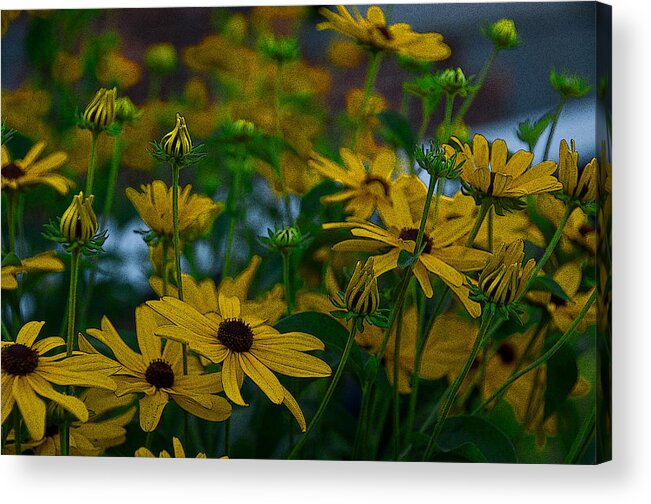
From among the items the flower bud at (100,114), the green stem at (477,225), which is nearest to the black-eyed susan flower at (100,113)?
the flower bud at (100,114)

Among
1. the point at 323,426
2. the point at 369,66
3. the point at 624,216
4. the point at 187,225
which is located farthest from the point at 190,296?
the point at 624,216

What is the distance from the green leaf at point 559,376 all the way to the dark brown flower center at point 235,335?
0.32 meters

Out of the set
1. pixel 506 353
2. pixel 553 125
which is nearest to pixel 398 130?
pixel 553 125

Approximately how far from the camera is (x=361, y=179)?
1157 mm

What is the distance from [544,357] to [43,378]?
1.76ft

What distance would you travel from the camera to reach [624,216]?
1.15 m

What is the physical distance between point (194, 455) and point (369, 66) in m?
0.47

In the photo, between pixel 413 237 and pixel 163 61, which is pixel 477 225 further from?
pixel 163 61

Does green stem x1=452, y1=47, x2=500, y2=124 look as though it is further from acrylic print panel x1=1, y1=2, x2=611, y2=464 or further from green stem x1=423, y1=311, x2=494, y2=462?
green stem x1=423, y1=311, x2=494, y2=462

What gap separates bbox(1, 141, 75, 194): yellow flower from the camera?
119cm

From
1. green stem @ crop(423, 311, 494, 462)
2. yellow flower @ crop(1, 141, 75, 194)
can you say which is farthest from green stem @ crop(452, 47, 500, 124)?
yellow flower @ crop(1, 141, 75, 194)

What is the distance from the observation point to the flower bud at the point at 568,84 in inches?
44.3

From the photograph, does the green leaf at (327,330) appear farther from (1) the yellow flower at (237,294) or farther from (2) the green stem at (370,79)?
(2) the green stem at (370,79)

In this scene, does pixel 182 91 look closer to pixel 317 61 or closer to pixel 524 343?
pixel 317 61
